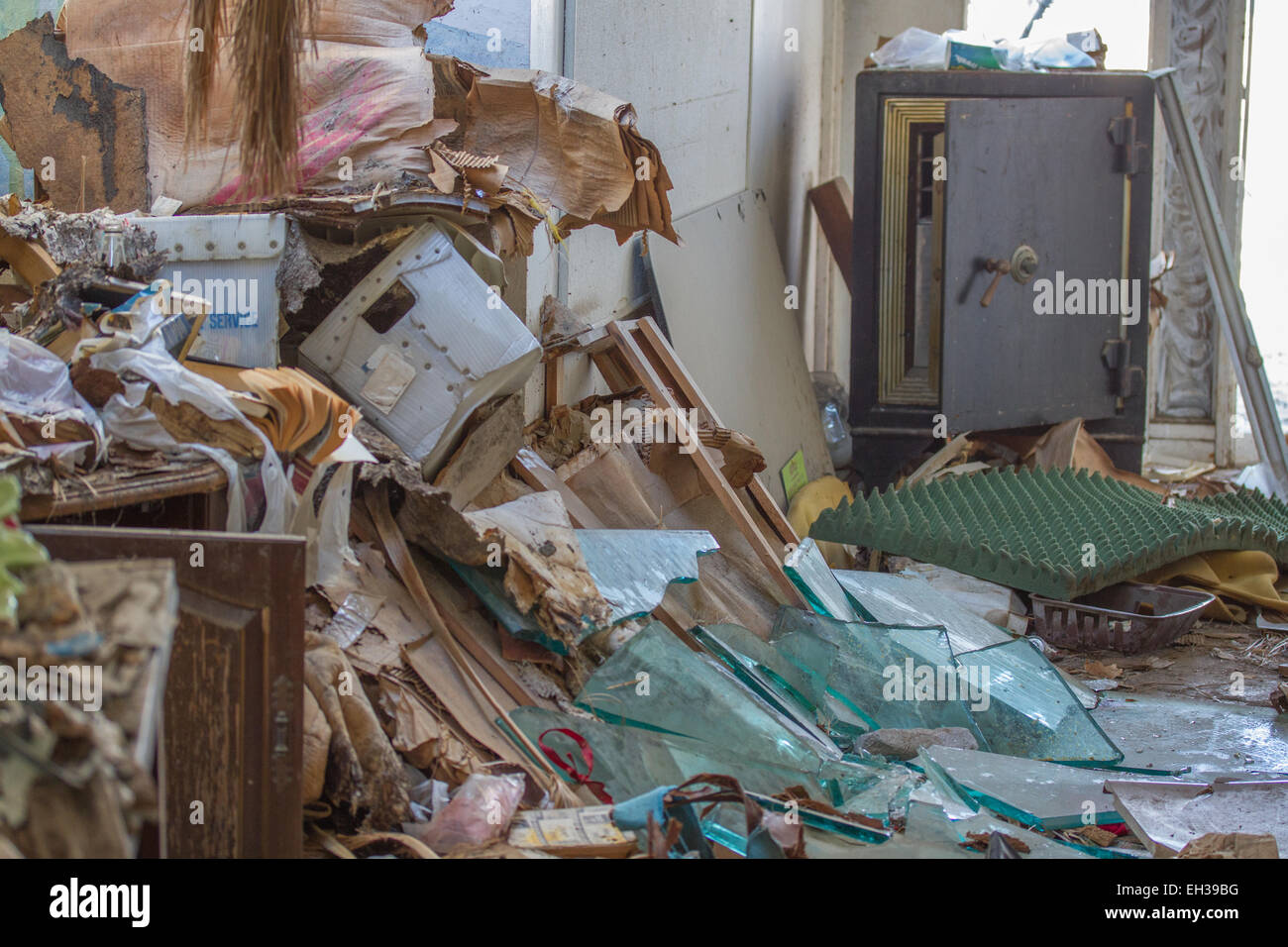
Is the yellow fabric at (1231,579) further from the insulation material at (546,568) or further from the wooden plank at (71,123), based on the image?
the wooden plank at (71,123)

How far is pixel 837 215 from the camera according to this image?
27.9ft

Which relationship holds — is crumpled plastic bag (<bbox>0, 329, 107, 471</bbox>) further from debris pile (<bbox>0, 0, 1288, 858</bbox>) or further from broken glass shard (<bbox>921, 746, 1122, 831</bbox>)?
broken glass shard (<bbox>921, 746, 1122, 831</bbox>)

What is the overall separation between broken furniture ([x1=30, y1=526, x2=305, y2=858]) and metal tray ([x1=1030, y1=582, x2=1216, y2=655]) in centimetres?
336

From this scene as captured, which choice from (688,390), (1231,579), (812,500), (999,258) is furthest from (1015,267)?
(688,390)

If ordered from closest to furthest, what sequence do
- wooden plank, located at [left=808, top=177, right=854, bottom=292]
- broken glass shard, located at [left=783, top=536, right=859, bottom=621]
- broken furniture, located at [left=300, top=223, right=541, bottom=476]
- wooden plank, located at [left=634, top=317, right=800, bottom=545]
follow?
broken furniture, located at [left=300, top=223, right=541, bottom=476]
broken glass shard, located at [left=783, top=536, right=859, bottom=621]
wooden plank, located at [left=634, top=317, right=800, bottom=545]
wooden plank, located at [left=808, top=177, right=854, bottom=292]

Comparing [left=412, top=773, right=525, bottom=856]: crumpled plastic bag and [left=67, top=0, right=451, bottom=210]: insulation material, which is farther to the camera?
[left=67, top=0, right=451, bottom=210]: insulation material

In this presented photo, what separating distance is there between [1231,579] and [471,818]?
3.79 metres

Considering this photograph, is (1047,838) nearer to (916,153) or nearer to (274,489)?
(274,489)

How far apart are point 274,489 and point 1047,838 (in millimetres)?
1818

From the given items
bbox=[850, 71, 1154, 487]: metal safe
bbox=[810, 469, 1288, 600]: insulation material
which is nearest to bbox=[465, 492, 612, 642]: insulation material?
bbox=[810, 469, 1288, 600]: insulation material

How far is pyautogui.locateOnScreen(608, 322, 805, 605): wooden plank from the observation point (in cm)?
408

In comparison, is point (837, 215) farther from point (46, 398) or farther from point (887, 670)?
point (46, 398)

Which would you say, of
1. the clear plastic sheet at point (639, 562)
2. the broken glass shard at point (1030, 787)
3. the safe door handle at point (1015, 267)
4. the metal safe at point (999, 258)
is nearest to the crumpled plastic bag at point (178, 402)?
the clear plastic sheet at point (639, 562)

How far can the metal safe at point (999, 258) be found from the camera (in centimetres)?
666
